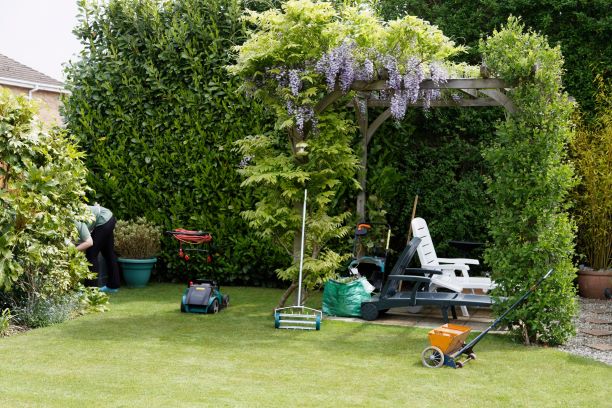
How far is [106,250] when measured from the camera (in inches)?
352

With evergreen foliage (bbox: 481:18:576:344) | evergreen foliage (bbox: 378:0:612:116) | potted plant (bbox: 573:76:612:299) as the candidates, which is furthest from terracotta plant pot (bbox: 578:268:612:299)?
evergreen foliage (bbox: 481:18:576:344)

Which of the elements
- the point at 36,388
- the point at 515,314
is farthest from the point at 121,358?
the point at 515,314

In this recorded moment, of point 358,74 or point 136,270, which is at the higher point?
point 358,74

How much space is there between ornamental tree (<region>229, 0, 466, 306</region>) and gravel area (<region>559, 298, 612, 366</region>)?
2439 millimetres

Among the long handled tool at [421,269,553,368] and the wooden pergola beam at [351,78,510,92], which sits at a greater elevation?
the wooden pergola beam at [351,78,510,92]

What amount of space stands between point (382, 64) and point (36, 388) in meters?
4.32

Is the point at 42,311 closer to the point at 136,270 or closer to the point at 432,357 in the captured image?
the point at 136,270

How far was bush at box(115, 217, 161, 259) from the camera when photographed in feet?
30.7

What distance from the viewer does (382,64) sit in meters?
7.19

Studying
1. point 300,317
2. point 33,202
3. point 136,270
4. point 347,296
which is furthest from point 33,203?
point 347,296

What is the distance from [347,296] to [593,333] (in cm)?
233

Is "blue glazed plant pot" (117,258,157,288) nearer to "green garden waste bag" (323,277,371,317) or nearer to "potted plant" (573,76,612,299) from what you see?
"green garden waste bag" (323,277,371,317)

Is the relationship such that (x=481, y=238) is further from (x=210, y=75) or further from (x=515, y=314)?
(x=210, y=75)

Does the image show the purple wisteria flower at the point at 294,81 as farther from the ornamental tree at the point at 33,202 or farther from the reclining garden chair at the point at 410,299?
the ornamental tree at the point at 33,202
